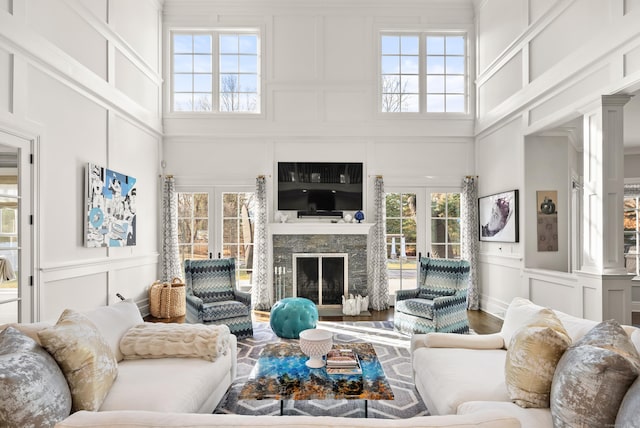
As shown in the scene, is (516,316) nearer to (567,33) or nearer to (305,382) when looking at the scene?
(305,382)

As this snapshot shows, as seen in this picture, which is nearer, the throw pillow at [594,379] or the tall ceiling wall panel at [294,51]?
the throw pillow at [594,379]

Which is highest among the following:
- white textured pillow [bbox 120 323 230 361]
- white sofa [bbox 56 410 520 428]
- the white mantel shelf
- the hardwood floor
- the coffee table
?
the white mantel shelf

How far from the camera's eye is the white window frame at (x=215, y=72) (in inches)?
268

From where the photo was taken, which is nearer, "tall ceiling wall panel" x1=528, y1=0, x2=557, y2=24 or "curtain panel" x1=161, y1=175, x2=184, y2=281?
"tall ceiling wall panel" x1=528, y1=0, x2=557, y2=24

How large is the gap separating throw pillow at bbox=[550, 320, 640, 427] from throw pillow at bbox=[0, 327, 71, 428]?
2.10 m

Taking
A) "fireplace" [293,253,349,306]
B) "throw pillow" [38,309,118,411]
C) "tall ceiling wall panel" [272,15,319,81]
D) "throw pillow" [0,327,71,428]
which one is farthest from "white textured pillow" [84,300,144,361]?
"tall ceiling wall panel" [272,15,319,81]

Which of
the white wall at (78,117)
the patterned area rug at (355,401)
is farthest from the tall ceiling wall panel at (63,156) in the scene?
the patterned area rug at (355,401)

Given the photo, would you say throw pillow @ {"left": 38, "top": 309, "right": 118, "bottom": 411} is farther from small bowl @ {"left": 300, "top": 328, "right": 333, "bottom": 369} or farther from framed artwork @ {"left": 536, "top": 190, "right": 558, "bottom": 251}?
framed artwork @ {"left": 536, "top": 190, "right": 558, "bottom": 251}

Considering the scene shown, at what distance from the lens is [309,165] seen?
22.4 feet

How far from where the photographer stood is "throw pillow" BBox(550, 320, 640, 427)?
155 cm

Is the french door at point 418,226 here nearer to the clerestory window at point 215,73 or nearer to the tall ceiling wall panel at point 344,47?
the tall ceiling wall panel at point 344,47

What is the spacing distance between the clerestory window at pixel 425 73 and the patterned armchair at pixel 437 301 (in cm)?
305

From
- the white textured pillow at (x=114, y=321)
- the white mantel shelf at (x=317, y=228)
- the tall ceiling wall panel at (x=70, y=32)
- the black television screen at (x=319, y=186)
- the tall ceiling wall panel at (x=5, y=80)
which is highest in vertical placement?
the tall ceiling wall panel at (x=70, y=32)

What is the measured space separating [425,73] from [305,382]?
5.96m
